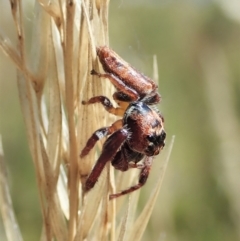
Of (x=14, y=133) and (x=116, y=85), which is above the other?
(x=116, y=85)

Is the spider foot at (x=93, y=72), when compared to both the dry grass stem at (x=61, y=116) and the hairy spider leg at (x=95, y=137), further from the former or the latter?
the hairy spider leg at (x=95, y=137)

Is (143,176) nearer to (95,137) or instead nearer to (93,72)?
(95,137)

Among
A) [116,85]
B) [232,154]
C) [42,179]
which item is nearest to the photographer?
[42,179]

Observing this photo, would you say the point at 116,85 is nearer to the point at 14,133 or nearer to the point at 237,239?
the point at 237,239

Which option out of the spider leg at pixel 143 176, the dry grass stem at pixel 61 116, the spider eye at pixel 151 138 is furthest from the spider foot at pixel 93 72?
the spider eye at pixel 151 138

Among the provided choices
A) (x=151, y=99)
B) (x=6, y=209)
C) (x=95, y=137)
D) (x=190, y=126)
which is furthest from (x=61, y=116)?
(x=190, y=126)

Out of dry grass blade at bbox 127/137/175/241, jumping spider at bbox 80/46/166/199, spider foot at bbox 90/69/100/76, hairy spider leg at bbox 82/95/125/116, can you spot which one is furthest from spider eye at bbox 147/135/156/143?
spider foot at bbox 90/69/100/76

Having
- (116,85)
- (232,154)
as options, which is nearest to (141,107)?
(116,85)
